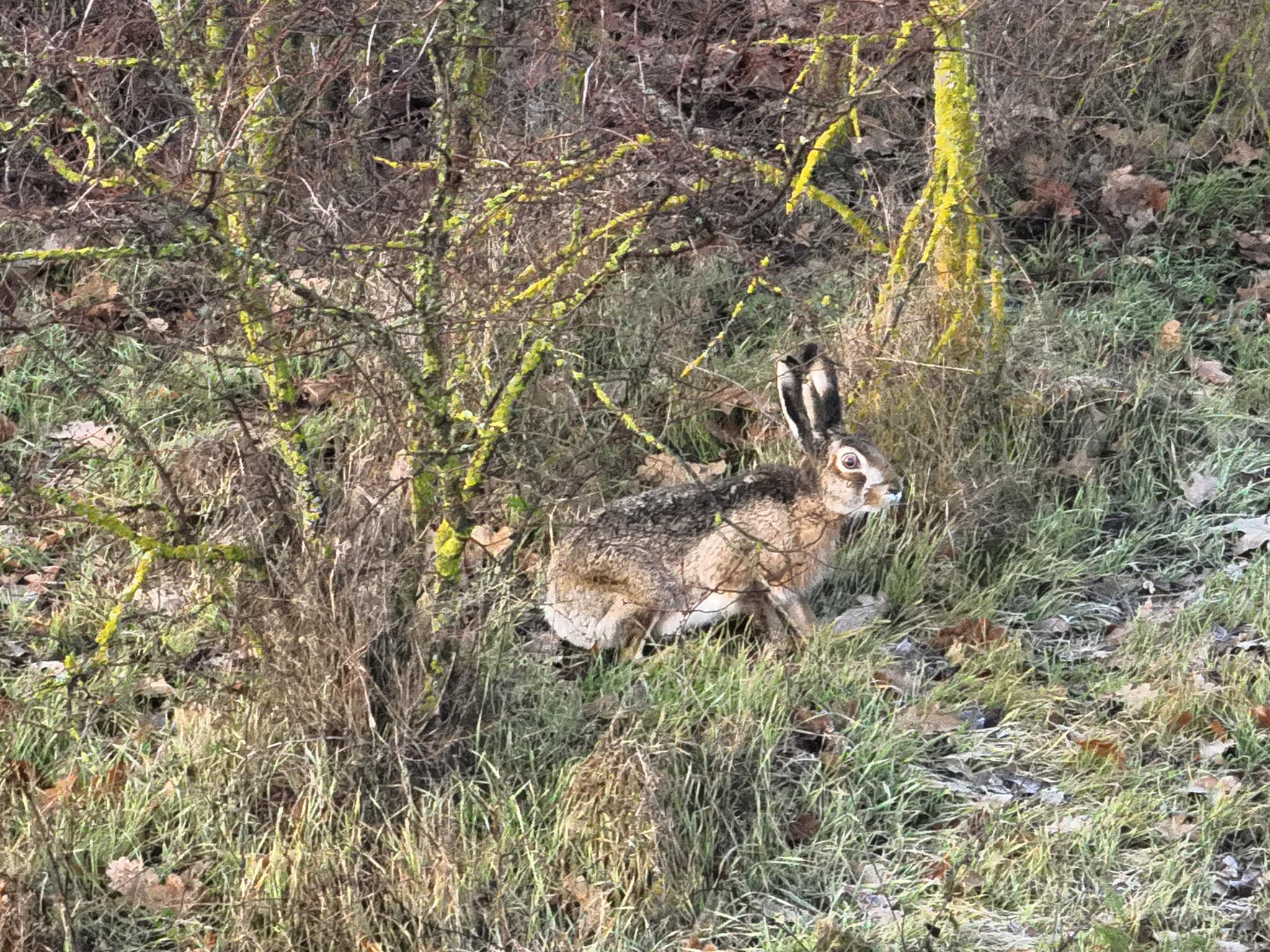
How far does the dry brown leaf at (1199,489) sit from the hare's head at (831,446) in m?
1.35

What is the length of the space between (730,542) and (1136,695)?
1.32 metres

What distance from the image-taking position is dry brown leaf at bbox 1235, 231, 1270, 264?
7543mm

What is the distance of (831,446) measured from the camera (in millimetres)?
5395

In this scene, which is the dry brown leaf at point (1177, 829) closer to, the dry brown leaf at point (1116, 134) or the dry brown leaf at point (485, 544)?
the dry brown leaf at point (485, 544)

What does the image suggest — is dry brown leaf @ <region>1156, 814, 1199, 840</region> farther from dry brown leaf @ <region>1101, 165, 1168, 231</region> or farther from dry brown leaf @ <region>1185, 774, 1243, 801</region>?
dry brown leaf @ <region>1101, 165, 1168, 231</region>

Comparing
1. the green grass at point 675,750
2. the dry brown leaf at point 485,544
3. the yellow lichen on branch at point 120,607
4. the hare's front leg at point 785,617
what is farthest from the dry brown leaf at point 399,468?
the hare's front leg at point 785,617

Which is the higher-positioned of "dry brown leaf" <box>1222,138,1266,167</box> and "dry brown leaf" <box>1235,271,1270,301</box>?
"dry brown leaf" <box>1222,138,1266,167</box>

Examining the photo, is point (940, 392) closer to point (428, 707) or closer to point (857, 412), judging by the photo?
point (857, 412)

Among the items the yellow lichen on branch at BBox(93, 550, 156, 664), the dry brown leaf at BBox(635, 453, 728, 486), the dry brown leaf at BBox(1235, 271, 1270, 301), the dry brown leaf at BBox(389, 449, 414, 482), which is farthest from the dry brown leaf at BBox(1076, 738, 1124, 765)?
the dry brown leaf at BBox(1235, 271, 1270, 301)

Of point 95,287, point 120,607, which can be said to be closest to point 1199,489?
point 120,607

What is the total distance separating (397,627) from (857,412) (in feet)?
7.28

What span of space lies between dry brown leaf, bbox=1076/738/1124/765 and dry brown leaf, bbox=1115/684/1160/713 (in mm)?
196

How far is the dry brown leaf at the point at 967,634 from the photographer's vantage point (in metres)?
5.34

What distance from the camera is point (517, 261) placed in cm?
602
